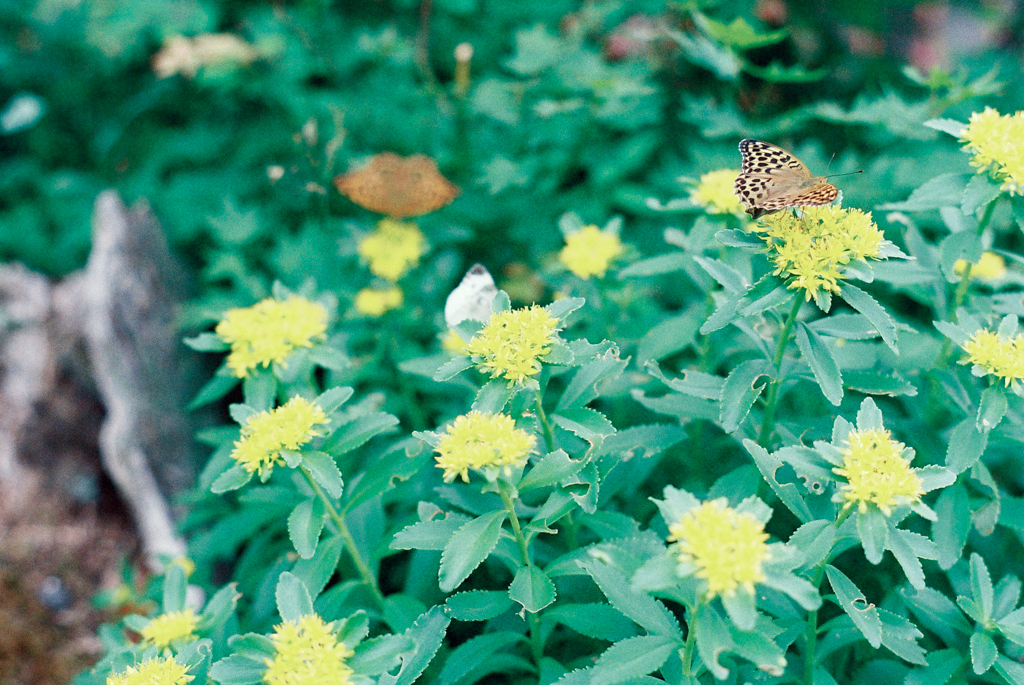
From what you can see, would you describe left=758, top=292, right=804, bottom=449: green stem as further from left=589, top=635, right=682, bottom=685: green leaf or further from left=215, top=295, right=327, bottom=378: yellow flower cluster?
left=215, top=295, right=327, bottom=378: yellow flower cluster

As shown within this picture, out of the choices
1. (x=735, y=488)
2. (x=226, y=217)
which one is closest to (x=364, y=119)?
(x=226, y=217)

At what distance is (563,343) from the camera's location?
5.02ft

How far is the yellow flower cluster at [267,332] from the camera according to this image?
183 centimetres

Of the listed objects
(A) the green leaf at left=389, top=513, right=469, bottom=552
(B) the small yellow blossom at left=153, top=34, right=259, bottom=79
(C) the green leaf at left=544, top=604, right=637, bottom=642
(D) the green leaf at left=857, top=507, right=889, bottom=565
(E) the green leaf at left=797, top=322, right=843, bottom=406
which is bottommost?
(C) the green leaf at left=544, top=604, right=637, bottom=642

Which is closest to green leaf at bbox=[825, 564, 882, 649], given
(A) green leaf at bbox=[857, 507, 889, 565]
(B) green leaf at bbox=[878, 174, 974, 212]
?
(A) green leaf at bbox=[857, 507, 889, 565]

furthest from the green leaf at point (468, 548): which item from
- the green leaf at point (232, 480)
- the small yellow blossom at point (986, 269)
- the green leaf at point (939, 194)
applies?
the small yellow blossom at point (986, 269)

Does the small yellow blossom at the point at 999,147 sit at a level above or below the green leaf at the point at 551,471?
above

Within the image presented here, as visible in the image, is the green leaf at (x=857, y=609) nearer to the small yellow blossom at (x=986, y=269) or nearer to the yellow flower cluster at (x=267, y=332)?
the small yellow blossom at (x=986, y=269)

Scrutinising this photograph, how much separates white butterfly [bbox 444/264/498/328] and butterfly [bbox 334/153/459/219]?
653 mm

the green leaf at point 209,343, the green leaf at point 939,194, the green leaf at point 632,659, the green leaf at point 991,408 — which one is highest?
the green leaf at point 939,194

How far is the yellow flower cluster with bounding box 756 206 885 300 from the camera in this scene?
145cm

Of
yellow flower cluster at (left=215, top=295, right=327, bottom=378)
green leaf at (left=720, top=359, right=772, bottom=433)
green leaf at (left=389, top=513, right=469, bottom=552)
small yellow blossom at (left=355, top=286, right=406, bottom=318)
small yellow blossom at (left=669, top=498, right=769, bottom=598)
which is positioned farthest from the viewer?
small yellow blossom at (left=355, top=286, right=406, bottom=318)

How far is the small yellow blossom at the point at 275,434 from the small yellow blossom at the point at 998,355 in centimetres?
145

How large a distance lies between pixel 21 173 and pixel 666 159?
3055mm
